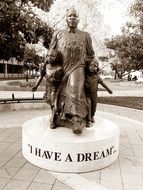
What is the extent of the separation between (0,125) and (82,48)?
4289 mm

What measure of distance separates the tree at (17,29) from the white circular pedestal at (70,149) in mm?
4771

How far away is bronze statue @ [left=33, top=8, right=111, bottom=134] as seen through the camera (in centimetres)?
530

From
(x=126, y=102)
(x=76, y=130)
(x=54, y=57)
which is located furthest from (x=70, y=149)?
(x=126, y=102)

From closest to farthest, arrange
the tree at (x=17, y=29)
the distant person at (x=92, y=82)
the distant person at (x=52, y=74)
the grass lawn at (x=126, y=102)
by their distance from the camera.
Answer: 1. the distant person at (x=52, y=74)
2. the distant person at (x=92, y=82)
3. the tree at (x=17, y=29)
4. the grass lawn at (x=126, y=102)

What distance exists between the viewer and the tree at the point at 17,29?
9016mm

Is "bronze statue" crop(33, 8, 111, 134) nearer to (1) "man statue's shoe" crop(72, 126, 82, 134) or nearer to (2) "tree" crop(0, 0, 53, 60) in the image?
(1) "man statue's shoe" crop(72, 126, 82, 134)

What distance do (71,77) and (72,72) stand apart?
0.13 metres

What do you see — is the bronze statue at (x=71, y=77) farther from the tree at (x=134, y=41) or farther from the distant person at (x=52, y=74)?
the tree at (x=134, y=41)

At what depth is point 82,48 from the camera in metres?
5.58

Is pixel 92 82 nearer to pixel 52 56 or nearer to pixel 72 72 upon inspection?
pixel 72 72

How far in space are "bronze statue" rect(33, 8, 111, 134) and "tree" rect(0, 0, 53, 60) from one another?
12.8ft

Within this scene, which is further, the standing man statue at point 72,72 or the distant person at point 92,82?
the distant person at point 92,82

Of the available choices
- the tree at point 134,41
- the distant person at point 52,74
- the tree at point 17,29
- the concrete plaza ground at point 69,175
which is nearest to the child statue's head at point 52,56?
the distant person at point 52,74

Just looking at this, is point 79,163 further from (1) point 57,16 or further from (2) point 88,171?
(1) point 57,16
